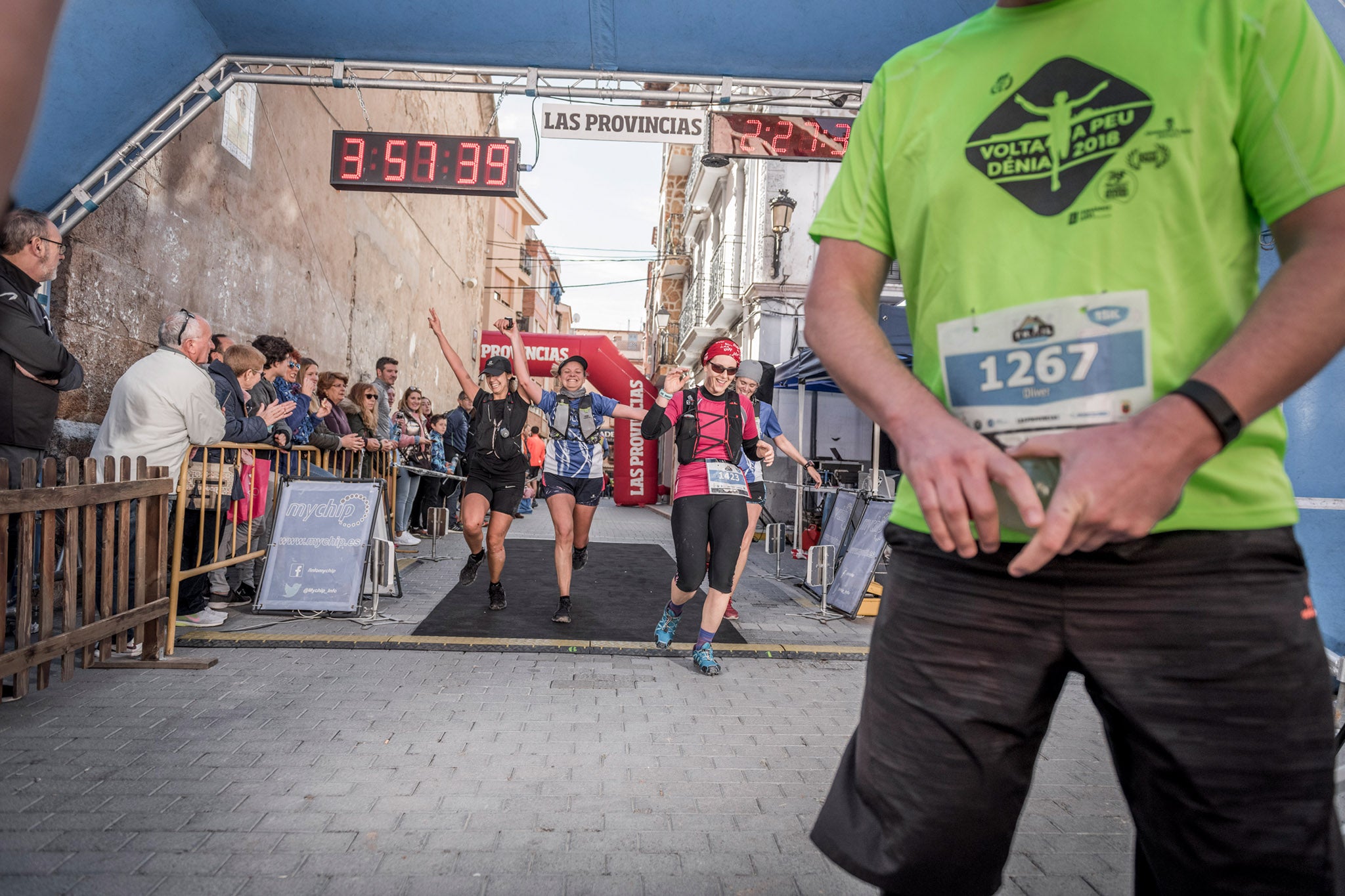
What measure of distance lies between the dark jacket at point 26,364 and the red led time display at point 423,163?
378cm

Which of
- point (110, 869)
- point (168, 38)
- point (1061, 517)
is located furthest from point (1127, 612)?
point (168, 38)

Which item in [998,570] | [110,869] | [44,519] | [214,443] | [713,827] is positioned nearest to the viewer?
[998,570]

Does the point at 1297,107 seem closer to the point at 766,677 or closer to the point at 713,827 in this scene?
the point at 713,827

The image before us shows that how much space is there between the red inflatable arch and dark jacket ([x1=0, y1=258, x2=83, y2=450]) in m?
13.5

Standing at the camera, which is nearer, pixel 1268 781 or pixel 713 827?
pixel 1268 781

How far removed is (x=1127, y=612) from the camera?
1067 mm

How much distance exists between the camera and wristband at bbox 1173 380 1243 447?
2.97 ft

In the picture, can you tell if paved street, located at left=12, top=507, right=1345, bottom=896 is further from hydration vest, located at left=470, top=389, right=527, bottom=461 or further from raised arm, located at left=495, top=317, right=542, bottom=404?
raised arm, located at left=495, top=317, right=542, bottom=404

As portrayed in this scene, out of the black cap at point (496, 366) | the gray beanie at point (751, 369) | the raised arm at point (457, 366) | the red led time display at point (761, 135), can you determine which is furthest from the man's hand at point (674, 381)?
the gray beanie at point (751, 369)

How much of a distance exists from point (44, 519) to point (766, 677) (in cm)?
390

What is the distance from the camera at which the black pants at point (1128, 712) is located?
100 centimetres

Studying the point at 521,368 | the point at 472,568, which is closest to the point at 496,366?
the point at 521,368

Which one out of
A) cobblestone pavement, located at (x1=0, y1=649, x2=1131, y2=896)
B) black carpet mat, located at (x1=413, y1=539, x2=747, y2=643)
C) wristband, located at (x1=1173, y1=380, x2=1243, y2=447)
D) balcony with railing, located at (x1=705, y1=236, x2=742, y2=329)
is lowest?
cobblestone pavement, located at (x1=0, y1=649, x2=1131, y2=896)

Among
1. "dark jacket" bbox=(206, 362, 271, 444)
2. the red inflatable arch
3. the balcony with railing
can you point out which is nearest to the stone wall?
"dark jacket" bbox=(206, 362, 271, 444)
